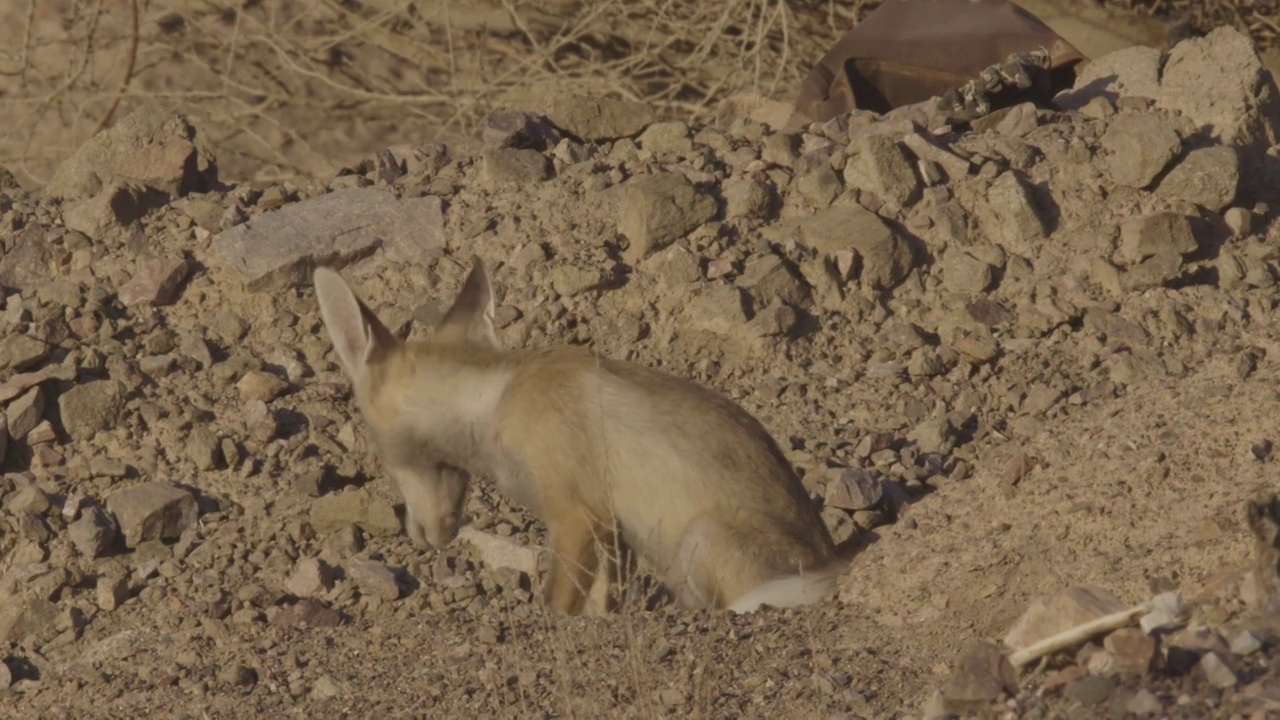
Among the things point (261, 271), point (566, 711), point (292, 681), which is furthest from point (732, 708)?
point (261, 271)

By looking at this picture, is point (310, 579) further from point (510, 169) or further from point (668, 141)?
point (668, 141)

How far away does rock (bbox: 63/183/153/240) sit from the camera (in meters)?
8.02

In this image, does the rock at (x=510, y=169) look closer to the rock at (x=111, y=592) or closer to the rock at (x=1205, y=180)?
the rock at (x=111, y=592)

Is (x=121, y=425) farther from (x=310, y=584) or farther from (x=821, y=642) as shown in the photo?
(x=821, y=642)

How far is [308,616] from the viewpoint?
6.17 m

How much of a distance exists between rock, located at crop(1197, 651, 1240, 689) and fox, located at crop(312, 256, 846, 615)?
6.60 ft

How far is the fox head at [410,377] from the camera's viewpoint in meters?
6.04

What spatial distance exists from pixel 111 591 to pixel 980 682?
365cm

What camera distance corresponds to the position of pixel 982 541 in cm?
567

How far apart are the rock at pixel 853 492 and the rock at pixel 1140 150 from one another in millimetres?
2104

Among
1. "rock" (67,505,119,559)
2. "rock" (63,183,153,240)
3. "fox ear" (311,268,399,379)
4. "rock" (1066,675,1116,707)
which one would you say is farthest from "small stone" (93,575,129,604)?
"rock" (1066,675,1116,707)

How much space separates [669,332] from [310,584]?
1908 millimetres

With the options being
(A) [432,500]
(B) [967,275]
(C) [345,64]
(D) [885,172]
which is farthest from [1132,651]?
(C) [345,64]

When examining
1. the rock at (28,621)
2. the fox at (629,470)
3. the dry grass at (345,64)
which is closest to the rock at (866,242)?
the fox at (629,470)
